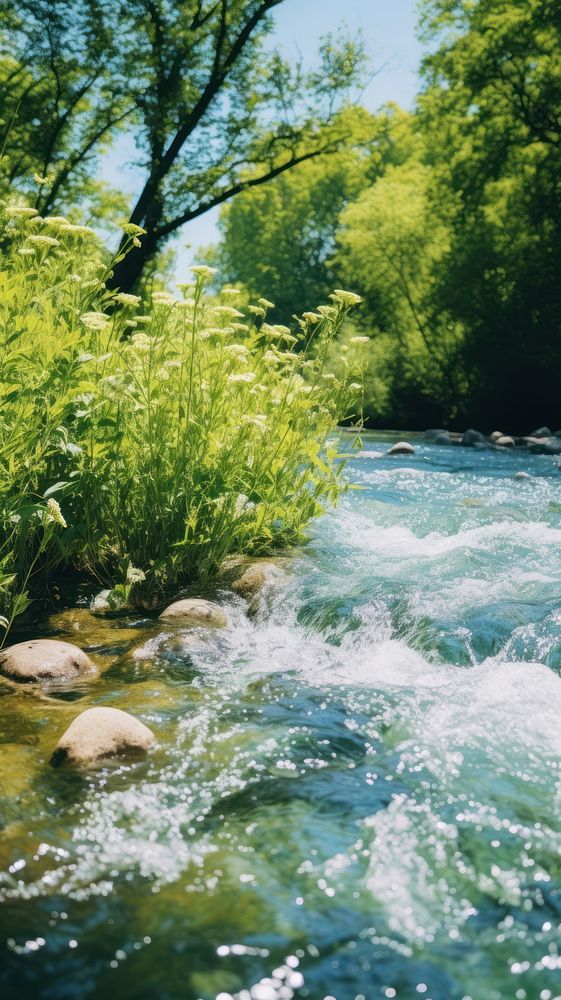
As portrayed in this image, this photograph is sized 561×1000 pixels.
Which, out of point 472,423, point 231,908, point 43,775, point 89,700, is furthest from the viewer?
point 472,423

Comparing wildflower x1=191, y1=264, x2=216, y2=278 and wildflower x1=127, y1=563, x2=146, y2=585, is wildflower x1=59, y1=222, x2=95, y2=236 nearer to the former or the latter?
wildflower x1=191, y1=264, x2=216, y2=278

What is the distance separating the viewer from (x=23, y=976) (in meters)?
2.15

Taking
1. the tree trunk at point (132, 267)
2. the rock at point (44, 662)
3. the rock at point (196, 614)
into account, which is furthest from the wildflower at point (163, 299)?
the tree trunk at point (132, 267)

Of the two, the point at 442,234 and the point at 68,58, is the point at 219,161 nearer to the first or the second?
the point at 68,58

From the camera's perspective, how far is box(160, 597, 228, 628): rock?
5.27m

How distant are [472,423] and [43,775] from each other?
24.7 m

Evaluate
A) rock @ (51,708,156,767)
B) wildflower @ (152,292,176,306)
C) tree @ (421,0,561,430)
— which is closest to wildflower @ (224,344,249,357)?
wildflower @ (152,292,176,306)

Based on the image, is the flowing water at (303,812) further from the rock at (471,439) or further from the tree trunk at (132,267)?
the rock at (471,439)

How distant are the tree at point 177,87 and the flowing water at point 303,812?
15.5 meters

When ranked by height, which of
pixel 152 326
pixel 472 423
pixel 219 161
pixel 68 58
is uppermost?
pixel 68 58

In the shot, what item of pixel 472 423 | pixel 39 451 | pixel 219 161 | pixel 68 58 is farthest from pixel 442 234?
pixel 39 451

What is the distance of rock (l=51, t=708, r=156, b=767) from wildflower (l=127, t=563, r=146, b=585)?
1.73 m

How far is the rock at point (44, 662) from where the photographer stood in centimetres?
429

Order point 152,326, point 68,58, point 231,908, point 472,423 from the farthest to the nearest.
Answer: point 472,423 < point 68,58 < point 152,326 < point 231,908
